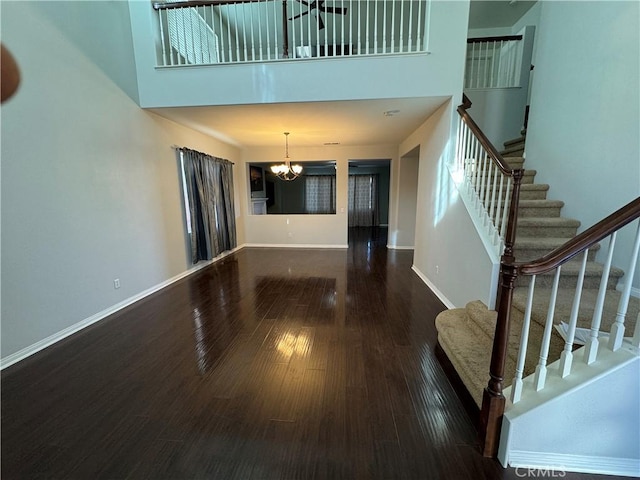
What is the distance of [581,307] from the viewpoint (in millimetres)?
1952

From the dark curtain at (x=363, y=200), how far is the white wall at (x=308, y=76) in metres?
7.19

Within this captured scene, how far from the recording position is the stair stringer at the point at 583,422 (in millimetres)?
Answer: 1278

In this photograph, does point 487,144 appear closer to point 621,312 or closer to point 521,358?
point 621,312

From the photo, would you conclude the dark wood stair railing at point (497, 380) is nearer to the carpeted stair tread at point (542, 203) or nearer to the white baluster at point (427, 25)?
the carpeted stair tread at point (542, 203)

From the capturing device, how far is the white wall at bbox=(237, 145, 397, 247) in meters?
6.24

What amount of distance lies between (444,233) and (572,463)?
2.43m

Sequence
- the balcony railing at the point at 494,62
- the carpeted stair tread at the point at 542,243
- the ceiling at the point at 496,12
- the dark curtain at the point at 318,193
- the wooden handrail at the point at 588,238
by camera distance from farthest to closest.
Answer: the dark curtain at the point at 318,193
the ceiling at the point at 496,12
the balcony railing at the point at 494,62
the carpeted stair tread at the point at 542,243
the wooden handrail at the point at 588,238

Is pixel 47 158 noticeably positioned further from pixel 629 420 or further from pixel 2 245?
pixel 629 420

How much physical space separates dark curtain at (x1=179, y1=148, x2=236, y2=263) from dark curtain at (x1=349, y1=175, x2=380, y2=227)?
5.79m

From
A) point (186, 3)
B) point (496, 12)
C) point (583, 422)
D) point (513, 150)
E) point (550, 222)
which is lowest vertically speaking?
point (583, 422)

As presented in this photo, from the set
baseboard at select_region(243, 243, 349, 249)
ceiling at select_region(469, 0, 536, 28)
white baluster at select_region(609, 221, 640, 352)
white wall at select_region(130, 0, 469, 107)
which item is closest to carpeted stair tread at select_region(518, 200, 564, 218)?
white wall at select_region(130, 0, 469, 107)

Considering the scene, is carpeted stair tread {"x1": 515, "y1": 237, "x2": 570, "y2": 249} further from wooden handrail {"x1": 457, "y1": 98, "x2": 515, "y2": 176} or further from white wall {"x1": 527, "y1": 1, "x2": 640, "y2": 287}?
wooden handrail {"x1": 457, "y1": 98, "x2": 515, "y2": 176}

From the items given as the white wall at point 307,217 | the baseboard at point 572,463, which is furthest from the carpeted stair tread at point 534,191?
the white wall at point 307,217

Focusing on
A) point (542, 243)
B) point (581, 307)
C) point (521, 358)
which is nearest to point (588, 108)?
point (542, 243)
